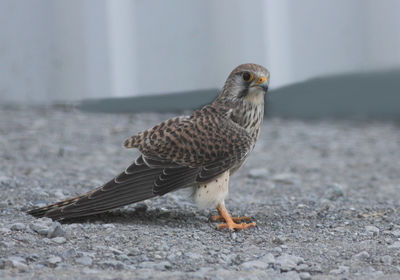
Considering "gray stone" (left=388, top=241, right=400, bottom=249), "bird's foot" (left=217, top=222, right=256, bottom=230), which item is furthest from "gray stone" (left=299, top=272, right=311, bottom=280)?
"bird's foot" (left=217, top=222, right=256, bottom=230)

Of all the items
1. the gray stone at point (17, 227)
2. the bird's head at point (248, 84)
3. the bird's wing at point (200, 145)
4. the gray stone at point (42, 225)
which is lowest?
the gray stone at point (42, 225)

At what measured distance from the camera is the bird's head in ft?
12.0

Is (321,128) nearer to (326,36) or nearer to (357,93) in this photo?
(357,93)

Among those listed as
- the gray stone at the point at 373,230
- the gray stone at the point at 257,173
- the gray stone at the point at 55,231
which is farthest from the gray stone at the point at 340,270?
the gray stone at the point at 257,173

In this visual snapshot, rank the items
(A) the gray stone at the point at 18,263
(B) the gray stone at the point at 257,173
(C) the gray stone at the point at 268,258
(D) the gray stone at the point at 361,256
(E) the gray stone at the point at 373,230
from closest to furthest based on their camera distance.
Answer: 1. (A) the gray stone at the point at 18,263
2. (C) the gray stone at the point at 268,258
3. (D) the gray stone at the point at 361,256
4. (E) the gray stone at the point at 373,230
5. (B) the gray stone at the point at 257,173

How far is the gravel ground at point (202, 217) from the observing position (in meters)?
2.75

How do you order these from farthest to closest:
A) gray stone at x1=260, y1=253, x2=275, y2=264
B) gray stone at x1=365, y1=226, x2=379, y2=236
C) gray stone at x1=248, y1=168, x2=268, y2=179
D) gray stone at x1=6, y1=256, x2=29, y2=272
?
gray stone at x1=248, y1=168, x2=268, y2=179, gray stone at x1=365, y1=226, x2=379, y2=236, gray stone at x1=260, y1=253, x2=275, y2=264, gray stone at x1=6, y1=256, x2=29, y2=272

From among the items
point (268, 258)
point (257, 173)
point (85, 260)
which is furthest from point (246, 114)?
point (257, 173)

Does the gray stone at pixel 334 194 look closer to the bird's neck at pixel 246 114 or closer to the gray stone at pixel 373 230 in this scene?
the gray stone at pixel 373 230

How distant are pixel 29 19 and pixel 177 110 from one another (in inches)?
81.7

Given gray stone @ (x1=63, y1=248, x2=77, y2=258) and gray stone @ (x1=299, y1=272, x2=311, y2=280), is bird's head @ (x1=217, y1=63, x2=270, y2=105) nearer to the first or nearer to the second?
gray stone @ (x1=299, y1=272, x2=311, y2=280)

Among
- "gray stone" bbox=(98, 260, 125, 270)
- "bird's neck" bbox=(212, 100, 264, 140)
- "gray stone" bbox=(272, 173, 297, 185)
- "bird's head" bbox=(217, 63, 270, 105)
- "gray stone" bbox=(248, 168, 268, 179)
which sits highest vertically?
"bird's head" bbox=(217, 63, 270, 105)

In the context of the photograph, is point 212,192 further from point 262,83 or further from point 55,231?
point 55,231

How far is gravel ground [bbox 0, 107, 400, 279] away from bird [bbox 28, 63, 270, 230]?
130 mm
